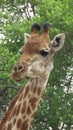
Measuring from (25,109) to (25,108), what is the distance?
0.06 ft

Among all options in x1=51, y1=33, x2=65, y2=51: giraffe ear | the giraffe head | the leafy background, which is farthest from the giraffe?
the leafy background

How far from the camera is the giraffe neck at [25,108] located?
25.8 ft

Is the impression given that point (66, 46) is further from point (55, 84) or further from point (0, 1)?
point (0, 1)

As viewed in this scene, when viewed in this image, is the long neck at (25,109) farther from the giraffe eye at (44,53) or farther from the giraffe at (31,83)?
the giraffe eye at (44,53)

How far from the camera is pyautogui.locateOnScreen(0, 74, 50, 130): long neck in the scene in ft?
25.8

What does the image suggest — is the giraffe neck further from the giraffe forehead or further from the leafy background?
the leafy background

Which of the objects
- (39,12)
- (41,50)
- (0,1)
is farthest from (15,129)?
(0,1)

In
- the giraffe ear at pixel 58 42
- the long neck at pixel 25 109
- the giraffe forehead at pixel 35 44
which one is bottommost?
the long neck at pixel 25 109

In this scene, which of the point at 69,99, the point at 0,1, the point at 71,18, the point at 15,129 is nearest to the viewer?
the point at 15,129

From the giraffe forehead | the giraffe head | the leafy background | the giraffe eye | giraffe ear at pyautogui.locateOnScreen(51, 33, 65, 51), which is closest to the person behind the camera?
the giraffe head

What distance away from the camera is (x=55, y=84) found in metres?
21.0

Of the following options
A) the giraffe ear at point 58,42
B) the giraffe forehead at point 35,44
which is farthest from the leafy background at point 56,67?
the giraffe forehead at point 35,44

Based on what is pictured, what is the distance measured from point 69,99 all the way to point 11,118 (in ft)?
42.7

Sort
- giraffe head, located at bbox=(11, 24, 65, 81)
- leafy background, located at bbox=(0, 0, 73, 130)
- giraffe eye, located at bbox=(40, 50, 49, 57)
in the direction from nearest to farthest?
giraffe head, located at bbox=(11, 24, 65, 81) < giraffe eye, located at bbox=(40, 50, 49, 57) < leafy background, located at bbox=(0, 0, 73, 130)
